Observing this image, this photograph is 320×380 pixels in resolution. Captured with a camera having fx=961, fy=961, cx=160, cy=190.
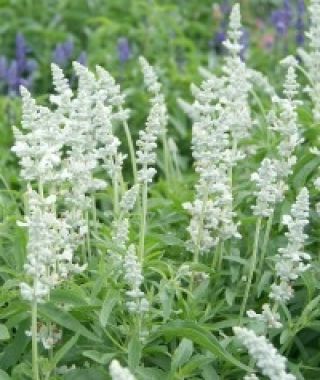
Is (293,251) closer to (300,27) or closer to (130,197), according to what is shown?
(130,197)

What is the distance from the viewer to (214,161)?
12.2ft

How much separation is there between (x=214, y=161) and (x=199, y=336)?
0.73 m

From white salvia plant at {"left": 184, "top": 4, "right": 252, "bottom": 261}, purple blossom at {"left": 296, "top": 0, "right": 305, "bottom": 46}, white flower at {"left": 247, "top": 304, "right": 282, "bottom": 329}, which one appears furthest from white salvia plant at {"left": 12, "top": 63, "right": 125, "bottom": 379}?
purple blossom at {"left": 296, "top": 0, "right": 305, "bottom": 46}

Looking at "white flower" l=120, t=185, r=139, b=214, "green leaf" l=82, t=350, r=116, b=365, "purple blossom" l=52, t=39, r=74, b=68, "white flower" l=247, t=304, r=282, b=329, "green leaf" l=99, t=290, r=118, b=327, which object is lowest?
"green leaf" l=82, t=350, r=116, b=365

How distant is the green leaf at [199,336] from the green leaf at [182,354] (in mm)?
23

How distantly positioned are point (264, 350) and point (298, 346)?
125 cm

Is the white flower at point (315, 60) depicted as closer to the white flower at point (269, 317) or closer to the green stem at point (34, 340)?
the white flower at point (269, 317)

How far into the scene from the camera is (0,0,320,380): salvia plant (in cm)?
338

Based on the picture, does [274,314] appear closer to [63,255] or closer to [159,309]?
[159,309]

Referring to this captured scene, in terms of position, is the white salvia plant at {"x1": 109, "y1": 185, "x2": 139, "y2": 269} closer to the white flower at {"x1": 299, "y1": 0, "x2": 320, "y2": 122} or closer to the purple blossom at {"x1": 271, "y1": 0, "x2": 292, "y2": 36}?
the white flower at {"x1": 299, "y1": 0, "x2": 320, "y2": 122}

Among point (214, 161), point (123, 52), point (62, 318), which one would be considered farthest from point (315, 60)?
point (123, 52)

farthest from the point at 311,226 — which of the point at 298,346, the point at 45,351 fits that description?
the point at 45,351

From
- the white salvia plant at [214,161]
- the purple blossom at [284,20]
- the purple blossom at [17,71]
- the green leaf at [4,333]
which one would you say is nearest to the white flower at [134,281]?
the green leaf at [4,333]

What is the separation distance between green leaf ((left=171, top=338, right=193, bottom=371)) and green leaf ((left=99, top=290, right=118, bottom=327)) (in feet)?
0.91
